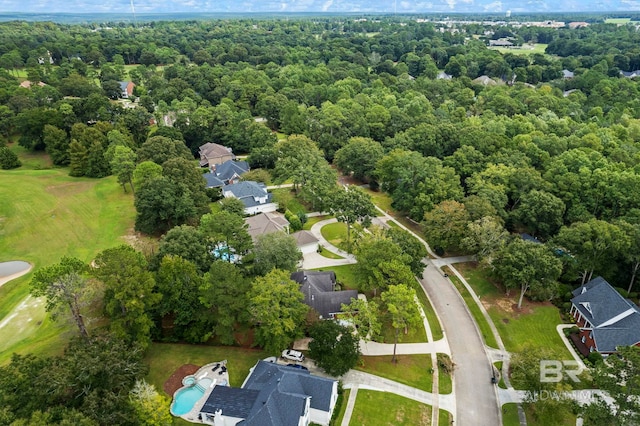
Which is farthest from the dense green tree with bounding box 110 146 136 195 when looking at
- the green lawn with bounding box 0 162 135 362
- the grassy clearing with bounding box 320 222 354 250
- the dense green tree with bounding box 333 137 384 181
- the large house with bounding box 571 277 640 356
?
the large house with bounding box 571 277 640 356

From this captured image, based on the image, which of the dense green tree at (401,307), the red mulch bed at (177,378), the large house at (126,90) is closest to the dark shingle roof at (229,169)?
the red mulch bed at (177,378)

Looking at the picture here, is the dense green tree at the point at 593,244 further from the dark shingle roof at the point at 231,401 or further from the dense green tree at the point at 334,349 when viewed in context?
the dark shingle roof at the point at 231,401

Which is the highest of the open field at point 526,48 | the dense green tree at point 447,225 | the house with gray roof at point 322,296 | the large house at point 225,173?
the open field at point 526,48

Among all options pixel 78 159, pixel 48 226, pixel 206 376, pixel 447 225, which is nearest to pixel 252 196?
pixel 48 226

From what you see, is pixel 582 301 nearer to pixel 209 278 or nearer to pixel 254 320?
pixel 254 320

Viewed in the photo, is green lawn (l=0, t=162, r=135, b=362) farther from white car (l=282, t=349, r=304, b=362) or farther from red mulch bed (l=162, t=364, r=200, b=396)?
white car (l=282, t=349, r=304, b=362)

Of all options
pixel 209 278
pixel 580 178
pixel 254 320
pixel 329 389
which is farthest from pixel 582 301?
pixel 209 278
